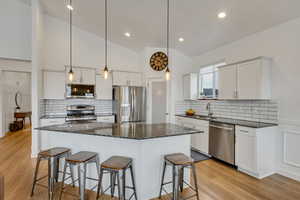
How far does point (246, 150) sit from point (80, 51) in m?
5.26

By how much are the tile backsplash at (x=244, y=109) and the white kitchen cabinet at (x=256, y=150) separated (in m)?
0.32

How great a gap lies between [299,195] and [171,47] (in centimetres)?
434

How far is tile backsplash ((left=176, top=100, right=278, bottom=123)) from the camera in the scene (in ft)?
10.5

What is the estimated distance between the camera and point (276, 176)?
116 inches

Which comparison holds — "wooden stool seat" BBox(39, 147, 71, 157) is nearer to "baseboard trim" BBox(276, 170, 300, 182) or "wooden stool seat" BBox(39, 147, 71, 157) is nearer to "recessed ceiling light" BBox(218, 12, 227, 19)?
"recessed ceiling light" BBox(218, 12, 227, 19)

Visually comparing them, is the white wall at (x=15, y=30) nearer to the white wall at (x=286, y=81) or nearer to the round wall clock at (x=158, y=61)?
the round wall clock at (x=158, y=61)

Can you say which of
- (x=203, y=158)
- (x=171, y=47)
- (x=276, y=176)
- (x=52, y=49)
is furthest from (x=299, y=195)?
(x=52, y=49)

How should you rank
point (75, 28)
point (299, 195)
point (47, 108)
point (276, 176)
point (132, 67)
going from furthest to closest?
point (132, 67), point (75, 28), point (47, 108), point (276, 176), point (299, 195)

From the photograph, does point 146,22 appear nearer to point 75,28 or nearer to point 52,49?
point 75,28

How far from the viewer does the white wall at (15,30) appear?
425 cm

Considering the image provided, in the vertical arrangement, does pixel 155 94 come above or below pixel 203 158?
above

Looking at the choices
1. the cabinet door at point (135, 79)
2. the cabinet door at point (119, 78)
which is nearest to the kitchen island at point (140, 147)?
the cabinet door at point (119, 78)

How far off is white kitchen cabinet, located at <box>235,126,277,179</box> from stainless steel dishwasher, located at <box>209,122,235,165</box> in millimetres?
103

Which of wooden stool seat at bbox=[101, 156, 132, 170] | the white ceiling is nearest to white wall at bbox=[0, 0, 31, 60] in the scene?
the white ceiling
